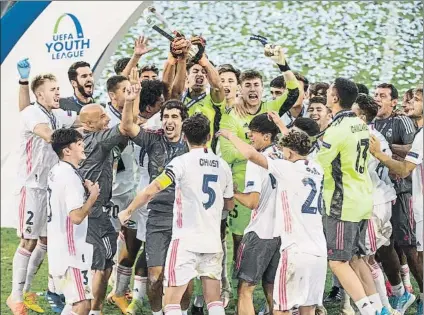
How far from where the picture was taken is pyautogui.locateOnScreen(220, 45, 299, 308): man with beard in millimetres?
10188

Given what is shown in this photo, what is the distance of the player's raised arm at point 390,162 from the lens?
33.0ft

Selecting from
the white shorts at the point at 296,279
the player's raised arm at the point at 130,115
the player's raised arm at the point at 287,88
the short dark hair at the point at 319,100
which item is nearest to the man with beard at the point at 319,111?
the short dark hair at the point at 319,100

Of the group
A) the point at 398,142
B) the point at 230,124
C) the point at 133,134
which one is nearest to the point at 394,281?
the point at 398,142

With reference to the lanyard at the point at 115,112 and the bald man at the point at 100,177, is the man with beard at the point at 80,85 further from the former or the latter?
the bald man at the point at 100,177

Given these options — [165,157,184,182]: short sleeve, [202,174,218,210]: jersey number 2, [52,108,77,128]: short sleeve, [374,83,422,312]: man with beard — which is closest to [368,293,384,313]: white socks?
[374,83,422,312]: man with beard

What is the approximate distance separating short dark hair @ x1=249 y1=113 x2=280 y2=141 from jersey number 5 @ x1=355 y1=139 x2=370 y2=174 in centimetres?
73

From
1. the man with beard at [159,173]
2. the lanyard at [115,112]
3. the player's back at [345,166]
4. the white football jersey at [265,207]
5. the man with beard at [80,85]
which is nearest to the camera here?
the white football jersey at [265,207]

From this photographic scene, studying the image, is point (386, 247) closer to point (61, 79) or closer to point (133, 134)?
point (133, 134)

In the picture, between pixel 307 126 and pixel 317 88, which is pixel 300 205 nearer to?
pixel 307 126

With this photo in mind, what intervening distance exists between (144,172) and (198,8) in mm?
13894

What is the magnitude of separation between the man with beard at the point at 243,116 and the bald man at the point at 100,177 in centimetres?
100

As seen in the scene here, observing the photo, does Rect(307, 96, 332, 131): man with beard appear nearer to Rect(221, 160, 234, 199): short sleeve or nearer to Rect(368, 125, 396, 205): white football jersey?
Rect(368, 125, 396, 205): white football jersey

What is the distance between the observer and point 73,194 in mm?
8820

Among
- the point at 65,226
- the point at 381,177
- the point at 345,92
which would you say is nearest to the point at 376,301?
the point at 381,177
